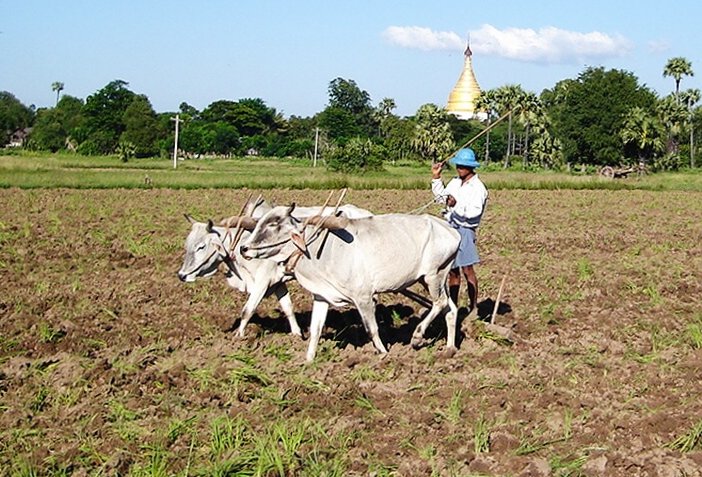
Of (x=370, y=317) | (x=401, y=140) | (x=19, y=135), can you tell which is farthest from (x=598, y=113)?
(x=19, y=135)

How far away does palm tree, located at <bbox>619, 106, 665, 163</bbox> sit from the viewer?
57188 millimetres

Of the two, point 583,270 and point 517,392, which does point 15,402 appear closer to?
point 517,392

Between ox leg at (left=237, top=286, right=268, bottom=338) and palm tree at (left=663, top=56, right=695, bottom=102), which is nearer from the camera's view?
ox leg at (left=237, top=286, right=268, bottom=338)

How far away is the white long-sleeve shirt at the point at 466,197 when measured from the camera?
8297 mm

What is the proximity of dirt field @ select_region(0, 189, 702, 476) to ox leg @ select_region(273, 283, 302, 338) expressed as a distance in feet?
0.44

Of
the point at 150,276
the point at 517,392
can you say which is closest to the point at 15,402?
the point at 517,392

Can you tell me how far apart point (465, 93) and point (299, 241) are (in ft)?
320

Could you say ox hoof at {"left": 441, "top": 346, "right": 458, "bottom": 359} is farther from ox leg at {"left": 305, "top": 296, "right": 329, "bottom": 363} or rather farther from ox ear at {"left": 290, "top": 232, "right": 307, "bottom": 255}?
ox ear at {"left": 290, "top": 232, "right": 307, "bottom": 255}

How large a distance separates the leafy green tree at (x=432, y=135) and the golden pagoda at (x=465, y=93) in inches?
1196

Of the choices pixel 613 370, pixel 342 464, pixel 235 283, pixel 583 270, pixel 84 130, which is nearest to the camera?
pixel 342 464

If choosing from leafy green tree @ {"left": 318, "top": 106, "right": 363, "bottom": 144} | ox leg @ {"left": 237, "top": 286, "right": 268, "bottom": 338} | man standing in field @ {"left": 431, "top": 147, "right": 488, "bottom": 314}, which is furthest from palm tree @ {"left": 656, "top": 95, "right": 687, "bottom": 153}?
ox leg @ {"left": 237, "top": 286, "right": 268, "bottom": 338}

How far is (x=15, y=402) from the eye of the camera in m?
6.10

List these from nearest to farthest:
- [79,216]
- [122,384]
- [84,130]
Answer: [122,384], [79,216], [84,130]

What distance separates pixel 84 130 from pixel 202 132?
34.5 feet
